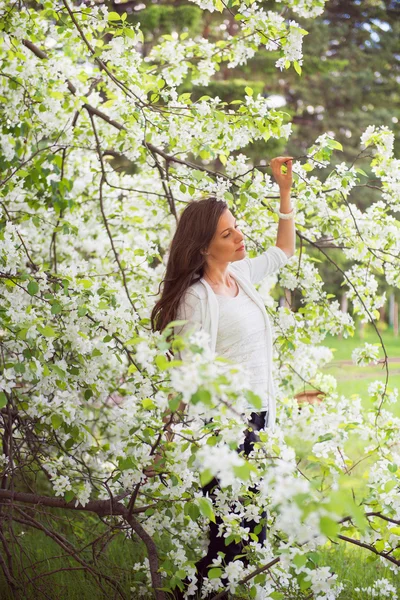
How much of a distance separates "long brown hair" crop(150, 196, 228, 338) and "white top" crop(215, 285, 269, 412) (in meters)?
0.14

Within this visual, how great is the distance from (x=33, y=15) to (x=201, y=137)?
1.05 meters

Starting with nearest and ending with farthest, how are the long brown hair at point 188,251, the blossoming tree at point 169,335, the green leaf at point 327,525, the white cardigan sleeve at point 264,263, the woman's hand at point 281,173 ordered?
the green leaf at point 327,525 → the blossoming tree at point 169,335 → the long brown hair at point 188,251 → the woman's hand at point 281,173 → the white cardigan sleeve at point 264,263

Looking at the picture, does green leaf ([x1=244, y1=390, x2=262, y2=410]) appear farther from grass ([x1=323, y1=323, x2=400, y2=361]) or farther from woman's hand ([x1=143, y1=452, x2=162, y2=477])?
grass ([x1=323, y1=323, x2=400, y2=361])

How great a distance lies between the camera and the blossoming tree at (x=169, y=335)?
1.91m

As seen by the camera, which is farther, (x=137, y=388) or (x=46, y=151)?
(x=46, y=151)

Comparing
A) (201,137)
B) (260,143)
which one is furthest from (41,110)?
(260,143)

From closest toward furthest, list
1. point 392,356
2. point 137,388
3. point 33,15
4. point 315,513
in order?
point 315,513
point 137,388
point 33,15
point 392,356

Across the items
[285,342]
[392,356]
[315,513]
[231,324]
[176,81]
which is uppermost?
[392,356]

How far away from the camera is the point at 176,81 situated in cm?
356

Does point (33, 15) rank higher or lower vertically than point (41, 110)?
higher

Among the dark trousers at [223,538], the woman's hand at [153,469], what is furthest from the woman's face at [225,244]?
the woman's hand at [153,469]

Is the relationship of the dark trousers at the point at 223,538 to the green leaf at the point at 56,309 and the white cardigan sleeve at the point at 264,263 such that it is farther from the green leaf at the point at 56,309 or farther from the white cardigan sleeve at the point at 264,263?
the green leaf at the point at 56,309

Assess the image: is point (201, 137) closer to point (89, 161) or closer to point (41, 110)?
point (41, 110)

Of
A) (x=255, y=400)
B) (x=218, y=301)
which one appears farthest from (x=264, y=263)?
(x=255, y=400)
